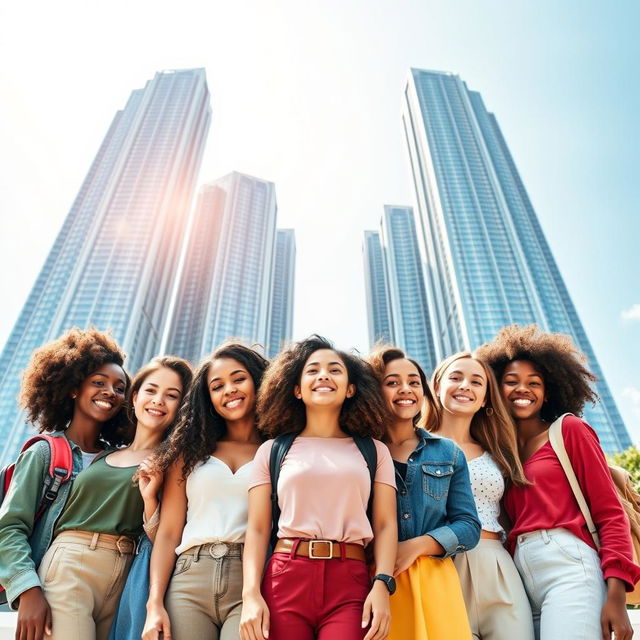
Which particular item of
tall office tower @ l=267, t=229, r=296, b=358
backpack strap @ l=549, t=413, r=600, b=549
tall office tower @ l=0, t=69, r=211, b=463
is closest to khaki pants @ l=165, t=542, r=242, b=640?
backpack strap @ l=549, t=413, r=600, b=549

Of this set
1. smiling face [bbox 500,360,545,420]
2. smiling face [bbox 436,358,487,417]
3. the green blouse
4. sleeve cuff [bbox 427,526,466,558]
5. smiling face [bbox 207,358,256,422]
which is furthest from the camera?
smiling face [bbox 500,360,545,420]

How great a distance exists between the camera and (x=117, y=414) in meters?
Result: 3.85

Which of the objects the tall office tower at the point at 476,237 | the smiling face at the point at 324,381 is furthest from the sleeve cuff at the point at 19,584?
the tall office tower at the point at 476,237

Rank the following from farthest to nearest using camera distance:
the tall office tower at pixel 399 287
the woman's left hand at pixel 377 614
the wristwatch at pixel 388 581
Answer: the tall office tower at pixel 399 287 < the wristwatch at pixel 388 581 < the woman's left hand at pixel 377 614

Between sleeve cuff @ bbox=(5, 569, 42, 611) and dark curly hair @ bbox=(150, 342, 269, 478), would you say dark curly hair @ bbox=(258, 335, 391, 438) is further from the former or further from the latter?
sleeve cuff @ bbox=(5, 569, 42, 611)

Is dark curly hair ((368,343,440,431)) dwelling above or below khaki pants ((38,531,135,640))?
above

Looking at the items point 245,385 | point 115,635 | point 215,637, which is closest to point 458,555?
point 215,637

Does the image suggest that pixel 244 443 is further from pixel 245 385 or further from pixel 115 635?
pixel 115 635

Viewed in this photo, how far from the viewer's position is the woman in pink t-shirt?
215 centimetres

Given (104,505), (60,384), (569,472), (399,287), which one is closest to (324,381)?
(104,505)

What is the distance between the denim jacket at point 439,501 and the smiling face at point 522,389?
1111mm

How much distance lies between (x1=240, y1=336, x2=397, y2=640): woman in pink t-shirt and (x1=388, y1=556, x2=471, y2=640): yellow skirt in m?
0.19

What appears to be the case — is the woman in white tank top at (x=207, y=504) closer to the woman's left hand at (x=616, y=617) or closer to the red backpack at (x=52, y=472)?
the red backpack at (x=52, y=472)

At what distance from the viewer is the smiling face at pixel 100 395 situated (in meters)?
3.70
